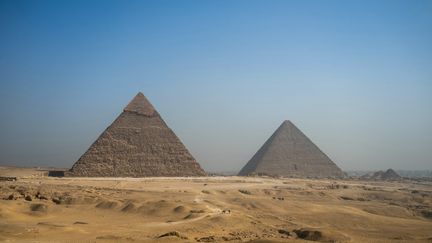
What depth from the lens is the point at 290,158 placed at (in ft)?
196

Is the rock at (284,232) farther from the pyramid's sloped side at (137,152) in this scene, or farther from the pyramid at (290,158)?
the pyramid at (290,158)

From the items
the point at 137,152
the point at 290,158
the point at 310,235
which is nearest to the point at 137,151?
the point at 137,152

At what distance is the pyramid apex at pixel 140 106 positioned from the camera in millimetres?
50688

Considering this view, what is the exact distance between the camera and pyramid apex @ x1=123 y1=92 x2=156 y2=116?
50688 millimetres

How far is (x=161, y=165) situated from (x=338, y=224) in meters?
32.8

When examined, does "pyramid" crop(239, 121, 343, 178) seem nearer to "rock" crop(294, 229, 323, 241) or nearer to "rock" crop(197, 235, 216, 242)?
"rock" crop(294, 229, 323, 241)

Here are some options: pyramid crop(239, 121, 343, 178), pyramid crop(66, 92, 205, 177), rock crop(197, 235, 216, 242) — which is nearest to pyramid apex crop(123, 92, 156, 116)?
pyramid crop(66, 92, 205, 177)

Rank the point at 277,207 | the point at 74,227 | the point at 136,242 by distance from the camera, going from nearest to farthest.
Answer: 1. the point at 136,242
2. the point at 74,227
3. the point at 277,207

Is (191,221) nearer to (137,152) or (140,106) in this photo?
(137,152)

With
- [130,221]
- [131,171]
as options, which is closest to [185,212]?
[130,221]

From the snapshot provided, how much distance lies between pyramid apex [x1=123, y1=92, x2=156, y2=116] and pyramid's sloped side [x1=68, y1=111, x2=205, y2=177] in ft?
1.58

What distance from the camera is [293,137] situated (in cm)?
6212

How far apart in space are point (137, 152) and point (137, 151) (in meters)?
0.12

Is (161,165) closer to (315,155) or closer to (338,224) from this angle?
(315,155)
